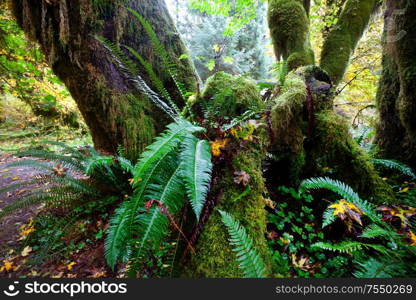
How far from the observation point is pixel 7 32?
10.8 ft

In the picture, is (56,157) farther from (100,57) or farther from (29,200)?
(100,57)

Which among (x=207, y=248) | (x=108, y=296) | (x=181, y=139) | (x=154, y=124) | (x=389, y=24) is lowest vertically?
(x=108, y=296)

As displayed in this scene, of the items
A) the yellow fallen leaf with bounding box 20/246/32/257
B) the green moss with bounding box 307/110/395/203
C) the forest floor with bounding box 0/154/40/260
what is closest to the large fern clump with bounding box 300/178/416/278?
the green moss with bounding box 307/110/395/203

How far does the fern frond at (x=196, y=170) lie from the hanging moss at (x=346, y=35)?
3.51 metres

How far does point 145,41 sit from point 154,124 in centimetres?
130

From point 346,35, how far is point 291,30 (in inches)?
46.7

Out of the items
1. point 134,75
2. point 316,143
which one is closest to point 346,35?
point 316,143

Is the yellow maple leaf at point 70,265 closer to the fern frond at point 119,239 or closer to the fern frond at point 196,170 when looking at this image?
the fern frond at point 119,239

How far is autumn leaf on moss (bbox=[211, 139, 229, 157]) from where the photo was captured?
171cm

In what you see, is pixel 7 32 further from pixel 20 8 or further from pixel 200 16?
pixel 200 16

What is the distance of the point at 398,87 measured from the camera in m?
2.24

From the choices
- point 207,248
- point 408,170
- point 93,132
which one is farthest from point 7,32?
point 408,170

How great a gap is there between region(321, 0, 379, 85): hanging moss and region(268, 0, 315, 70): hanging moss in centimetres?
57

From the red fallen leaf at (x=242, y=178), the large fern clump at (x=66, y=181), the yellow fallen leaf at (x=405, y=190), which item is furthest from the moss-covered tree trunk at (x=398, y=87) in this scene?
the large fern clump at (x=66, y=181)
